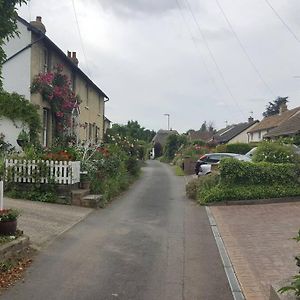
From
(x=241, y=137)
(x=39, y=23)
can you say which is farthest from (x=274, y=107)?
(x=39, y=23)

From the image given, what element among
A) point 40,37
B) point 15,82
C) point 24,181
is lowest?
point 24,181

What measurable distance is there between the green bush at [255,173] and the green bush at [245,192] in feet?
0.72

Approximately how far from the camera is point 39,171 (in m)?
14.3

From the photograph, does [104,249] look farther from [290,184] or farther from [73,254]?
[290,184]

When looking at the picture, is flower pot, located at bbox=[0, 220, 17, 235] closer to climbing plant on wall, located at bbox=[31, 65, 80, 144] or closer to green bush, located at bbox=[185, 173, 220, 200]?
green bush, located at bbox=[185, 173, 220, 200]

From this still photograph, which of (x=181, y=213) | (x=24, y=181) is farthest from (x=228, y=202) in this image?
(x=24, y=181)

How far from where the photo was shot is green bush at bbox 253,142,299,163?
60.6 feet

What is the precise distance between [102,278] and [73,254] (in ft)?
4.97

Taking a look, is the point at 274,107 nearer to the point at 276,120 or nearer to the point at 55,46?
the point at 276,120

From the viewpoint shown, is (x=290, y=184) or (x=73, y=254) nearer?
(x=73, y=254)

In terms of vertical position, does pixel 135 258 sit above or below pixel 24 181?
below

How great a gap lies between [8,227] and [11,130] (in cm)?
1173

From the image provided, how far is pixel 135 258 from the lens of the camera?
835 centimetres

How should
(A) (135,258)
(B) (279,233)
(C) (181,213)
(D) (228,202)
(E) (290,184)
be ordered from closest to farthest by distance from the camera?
(A) (135,258)
(B) (279,233)
(C) (181,213)
(D) (228,202)
(E) (290,184)
